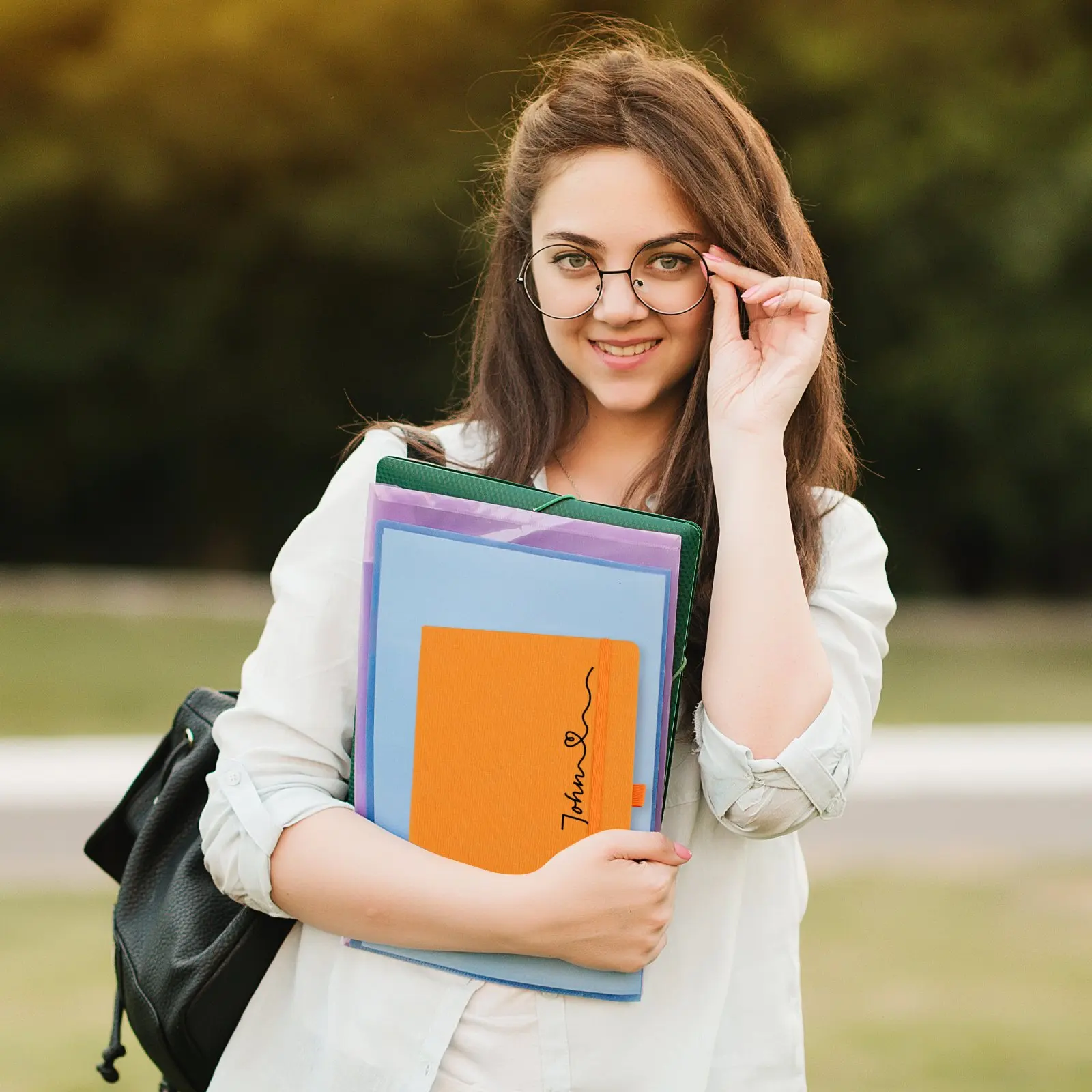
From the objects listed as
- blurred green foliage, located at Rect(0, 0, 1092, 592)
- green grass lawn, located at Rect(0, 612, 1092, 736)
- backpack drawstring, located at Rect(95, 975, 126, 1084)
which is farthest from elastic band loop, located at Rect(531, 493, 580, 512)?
blurred green foliage, located at Rect(0, 0, 1092, 592)

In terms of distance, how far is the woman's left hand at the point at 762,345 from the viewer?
3.92ft

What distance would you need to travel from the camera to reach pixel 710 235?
123 centimetres

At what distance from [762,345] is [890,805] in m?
3.40

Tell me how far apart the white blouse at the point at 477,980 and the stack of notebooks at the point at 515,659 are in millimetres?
81

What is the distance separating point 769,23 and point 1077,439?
3387 mm

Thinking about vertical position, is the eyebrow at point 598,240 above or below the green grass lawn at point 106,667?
above

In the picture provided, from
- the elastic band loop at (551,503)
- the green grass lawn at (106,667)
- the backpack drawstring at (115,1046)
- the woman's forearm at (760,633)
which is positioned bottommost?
the green grass lawn at (106,667)

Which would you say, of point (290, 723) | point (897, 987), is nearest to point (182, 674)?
point (897, 987)

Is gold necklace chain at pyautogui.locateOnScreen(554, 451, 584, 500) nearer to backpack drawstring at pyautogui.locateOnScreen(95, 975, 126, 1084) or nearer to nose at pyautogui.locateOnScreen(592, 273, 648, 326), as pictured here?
nose at pyautogui.locateOnScreen(592, 273, 648, 326)

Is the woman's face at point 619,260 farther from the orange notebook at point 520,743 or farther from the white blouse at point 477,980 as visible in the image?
the orange notebook at point 520,743

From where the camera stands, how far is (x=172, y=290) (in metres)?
9.09

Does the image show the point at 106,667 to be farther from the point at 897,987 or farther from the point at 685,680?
the point at 685,680

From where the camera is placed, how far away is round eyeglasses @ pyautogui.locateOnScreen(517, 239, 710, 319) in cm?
121

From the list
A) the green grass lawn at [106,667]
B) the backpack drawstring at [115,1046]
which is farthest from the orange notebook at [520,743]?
the green grass lawn at [106,667]
